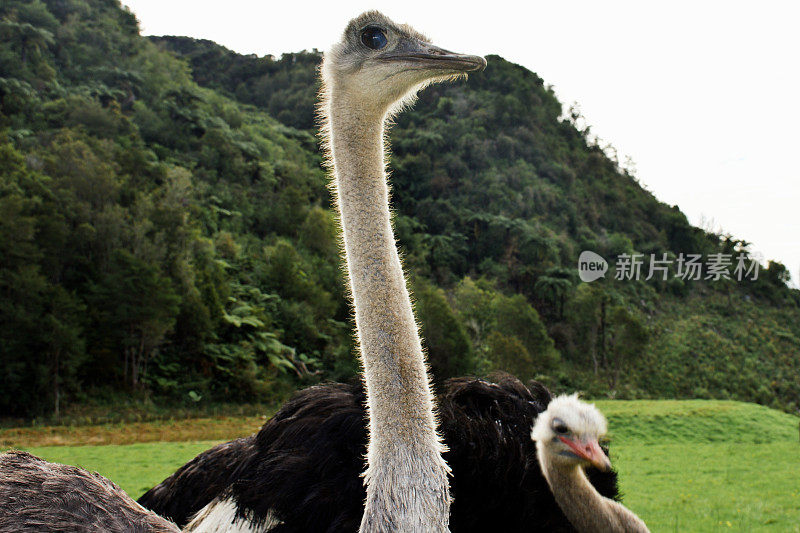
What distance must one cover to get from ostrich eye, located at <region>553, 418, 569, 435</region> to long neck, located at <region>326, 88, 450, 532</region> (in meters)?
1.14

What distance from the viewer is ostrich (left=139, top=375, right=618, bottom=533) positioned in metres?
2.45

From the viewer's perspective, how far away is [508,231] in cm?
4484

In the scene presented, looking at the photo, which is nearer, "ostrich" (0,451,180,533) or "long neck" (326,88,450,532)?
"long neck" (326,88,450,532)

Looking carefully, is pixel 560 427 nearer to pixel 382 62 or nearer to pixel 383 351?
pixel 383 351

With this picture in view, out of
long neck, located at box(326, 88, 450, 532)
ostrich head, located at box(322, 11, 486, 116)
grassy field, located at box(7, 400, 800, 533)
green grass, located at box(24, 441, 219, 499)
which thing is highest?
ostrich head, located at box(322, 11, 486, 116)

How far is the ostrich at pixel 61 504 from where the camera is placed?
220cm

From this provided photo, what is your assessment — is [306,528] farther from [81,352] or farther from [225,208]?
[225,208]

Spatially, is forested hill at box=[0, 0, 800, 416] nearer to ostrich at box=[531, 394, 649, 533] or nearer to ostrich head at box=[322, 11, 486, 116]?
ostrich at box=[531, 394, 649, 533]

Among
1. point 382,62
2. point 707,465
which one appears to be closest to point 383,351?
point 382,62

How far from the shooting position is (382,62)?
7.22ft

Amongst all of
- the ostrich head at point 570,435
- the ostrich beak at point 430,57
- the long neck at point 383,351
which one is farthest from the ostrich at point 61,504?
the ostrich beak at point 430,57

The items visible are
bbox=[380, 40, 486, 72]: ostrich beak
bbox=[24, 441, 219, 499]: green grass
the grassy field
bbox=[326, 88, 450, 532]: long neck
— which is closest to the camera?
bbox=[326, 88, 450, 532]: long neck

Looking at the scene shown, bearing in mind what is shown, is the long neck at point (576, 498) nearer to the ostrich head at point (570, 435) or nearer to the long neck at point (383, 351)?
the ostrich head at point (570, 435)

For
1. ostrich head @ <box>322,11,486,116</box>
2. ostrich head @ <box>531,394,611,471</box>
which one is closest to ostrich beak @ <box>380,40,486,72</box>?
ostrich head @ <box>322,11,486,116</box>
